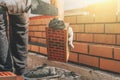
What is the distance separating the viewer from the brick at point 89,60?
2.56 metres

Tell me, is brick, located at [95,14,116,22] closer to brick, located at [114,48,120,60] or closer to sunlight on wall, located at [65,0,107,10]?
sunlight on wall, located at [65,0,107,10]

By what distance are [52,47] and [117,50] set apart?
65 centimetres

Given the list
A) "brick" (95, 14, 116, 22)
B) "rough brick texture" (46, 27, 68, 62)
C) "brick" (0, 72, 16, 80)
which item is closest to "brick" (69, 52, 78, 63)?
"brick" (95, 14, 116, 22)

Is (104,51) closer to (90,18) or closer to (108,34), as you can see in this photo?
(108,34)

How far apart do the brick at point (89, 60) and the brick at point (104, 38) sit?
203 mm

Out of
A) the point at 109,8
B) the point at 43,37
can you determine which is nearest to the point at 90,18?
the point at 109,8

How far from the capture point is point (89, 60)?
264 cm

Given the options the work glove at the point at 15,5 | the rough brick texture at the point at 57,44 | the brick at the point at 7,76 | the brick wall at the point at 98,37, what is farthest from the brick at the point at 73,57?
the work glove at the point at 15,5

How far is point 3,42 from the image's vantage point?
1.41 meters

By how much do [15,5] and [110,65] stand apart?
4.91 ft

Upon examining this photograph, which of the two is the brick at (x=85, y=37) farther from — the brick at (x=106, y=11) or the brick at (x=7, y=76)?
the brick at (x=7, y=76)

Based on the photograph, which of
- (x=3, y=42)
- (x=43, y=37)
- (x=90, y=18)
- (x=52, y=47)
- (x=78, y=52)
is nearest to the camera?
(x=3, y=42)

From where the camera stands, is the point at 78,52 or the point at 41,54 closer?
the point at 78,52

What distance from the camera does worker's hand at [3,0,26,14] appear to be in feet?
3.87
